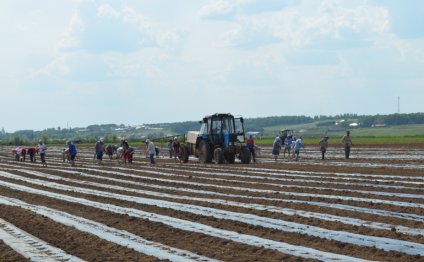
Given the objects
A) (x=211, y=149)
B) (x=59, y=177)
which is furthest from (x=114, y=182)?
(x=211, y=149)

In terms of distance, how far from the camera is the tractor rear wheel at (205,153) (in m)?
33.4

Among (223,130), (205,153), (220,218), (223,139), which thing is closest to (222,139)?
(223,139)

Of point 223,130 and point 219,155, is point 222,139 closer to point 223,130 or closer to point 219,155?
point 223,130

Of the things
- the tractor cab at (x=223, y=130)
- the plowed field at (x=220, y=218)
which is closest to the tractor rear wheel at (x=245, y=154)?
the tractor cab at (x=223, y=130)

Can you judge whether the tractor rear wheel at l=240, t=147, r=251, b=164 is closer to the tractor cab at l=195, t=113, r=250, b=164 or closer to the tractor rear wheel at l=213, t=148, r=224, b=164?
A: the tractor cab at l=195, t=113, r=250, b=164

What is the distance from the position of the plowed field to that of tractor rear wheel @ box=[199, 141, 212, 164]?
25.3 ft

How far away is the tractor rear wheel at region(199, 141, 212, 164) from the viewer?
3344 cm

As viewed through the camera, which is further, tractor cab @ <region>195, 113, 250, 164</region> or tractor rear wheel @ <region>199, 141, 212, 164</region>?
tractor rear wheel @ <region>199, 141, 212, 164</region>

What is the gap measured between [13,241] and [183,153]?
77.8 ft

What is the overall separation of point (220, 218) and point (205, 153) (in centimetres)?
1903

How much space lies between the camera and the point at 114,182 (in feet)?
81.6

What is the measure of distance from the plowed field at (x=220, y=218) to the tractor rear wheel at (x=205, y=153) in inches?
303

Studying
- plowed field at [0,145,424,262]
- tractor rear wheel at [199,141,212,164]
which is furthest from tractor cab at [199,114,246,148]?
plowed field at [0,145,424,262]

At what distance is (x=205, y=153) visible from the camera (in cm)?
3353
